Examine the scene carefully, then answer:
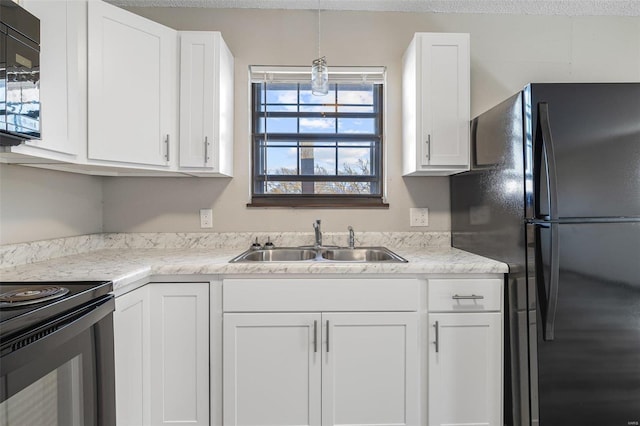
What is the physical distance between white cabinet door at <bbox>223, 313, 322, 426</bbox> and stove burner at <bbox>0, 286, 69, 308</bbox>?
2.26ft

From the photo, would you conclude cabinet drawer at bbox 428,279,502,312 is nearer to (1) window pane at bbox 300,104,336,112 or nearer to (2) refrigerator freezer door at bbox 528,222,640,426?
(2) refrigerator freezer door at bbox 528,222,640,426

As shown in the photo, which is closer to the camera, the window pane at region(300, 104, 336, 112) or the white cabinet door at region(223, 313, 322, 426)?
the white cabinet door at region(223, 313, 322, 426)

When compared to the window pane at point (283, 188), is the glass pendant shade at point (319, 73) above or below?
above

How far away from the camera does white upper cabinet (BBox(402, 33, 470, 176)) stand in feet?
6.28

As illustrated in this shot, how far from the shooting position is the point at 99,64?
1.59 meters

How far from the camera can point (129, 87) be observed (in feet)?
5.60

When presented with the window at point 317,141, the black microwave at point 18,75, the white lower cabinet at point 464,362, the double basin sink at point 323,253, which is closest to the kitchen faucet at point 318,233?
→ the double basin sink at point 323,253

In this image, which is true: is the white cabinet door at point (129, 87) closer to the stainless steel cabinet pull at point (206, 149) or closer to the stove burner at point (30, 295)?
the stainless steel cabinet pull at point (206, 149)

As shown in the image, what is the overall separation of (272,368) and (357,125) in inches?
63.9

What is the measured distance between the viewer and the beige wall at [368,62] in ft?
7.27

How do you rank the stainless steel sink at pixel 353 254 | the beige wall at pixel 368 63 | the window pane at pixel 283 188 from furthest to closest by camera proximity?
the window pane at pixel 283 188 < the beige wall at pixel 368 63 < the stainless steel sink at pixel 353 254

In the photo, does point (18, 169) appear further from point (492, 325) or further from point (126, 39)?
point (492, 325)

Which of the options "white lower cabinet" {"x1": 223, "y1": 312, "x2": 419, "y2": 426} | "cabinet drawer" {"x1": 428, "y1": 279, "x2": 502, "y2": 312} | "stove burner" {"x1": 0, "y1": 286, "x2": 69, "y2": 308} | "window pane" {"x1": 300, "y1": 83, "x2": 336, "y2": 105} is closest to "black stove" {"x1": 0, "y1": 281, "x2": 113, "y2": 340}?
"stove burner" {"x1": 0, "y1": 286, "x2": 69, "y2": 308}

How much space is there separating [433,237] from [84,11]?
2.24 m
